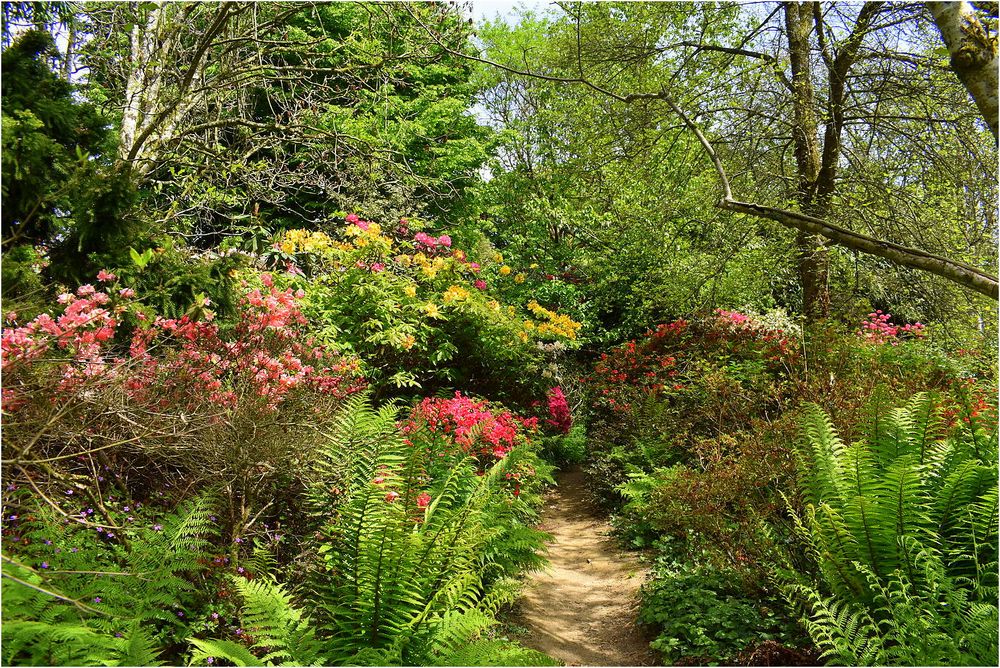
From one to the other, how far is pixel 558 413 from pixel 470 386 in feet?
7.40

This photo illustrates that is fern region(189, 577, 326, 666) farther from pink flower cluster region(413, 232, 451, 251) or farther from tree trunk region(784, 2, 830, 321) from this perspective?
tree trunk region(784, 2, 830, 321)

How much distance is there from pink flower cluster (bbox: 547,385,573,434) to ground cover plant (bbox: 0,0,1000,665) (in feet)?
2.74

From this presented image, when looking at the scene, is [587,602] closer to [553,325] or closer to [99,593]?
[99,593]

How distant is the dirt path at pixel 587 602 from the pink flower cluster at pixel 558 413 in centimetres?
283

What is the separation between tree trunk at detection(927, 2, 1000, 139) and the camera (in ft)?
6.82

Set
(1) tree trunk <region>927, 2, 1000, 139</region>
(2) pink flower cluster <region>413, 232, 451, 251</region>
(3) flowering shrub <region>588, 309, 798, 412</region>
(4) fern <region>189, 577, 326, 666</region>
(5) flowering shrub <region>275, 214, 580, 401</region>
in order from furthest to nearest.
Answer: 1. (2) pink flower cluster <region>413, 232, 451, 251</region>
2. (3) flowering shrub <region>588, 309, 798, 412</region>
3. (5) flowering shrub <region>275, 214, 580, 401</region>
4. (4) fern <region>189, 577, 326, 666</region>
5. (1) tree trunk <region>927, 2, 1000, 139</region>

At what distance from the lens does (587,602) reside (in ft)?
15.4

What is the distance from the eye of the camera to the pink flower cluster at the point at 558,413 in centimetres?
942

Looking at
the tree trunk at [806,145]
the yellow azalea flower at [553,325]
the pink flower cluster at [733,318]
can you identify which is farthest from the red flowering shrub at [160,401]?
the pink flower cluster at [733,318]

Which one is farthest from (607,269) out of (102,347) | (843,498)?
(102,347)

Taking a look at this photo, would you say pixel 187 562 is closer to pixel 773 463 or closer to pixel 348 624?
pixel 348 624

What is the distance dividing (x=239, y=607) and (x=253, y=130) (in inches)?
182

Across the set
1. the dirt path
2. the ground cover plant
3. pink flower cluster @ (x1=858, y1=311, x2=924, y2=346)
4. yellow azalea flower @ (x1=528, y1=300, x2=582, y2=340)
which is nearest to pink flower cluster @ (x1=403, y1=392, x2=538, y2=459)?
the ground cover plant

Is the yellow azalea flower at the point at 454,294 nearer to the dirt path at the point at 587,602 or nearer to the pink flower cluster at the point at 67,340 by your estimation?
the dirt path at the point at 587,602
